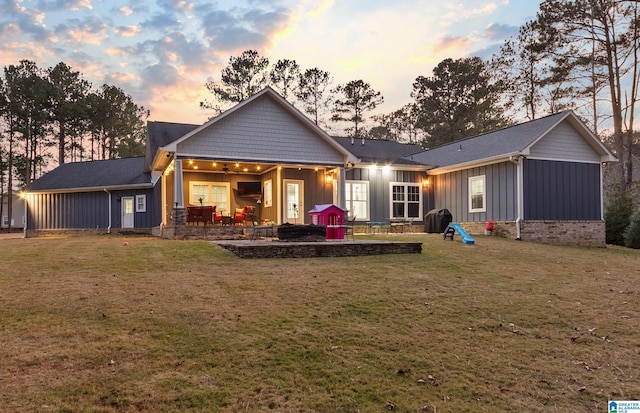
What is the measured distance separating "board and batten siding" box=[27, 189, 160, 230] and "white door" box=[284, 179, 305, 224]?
8.36 m

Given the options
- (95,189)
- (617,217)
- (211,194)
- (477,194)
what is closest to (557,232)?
(477,194)

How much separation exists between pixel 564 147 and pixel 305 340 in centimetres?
1653

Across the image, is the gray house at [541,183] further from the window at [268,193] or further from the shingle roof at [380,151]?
the window at [268,193]

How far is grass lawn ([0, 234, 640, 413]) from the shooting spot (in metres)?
3.71

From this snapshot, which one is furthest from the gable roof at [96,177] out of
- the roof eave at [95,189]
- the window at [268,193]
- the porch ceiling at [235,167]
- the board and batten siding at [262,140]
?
the board and batten siding at [262,140]

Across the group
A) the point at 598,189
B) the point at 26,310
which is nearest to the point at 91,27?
the point at 26,310

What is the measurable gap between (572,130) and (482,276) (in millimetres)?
12373

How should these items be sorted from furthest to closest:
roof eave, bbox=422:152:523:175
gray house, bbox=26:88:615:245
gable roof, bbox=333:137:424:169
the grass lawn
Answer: gable roof, bbox=333:137:424:169 → roof eave, bbox=422:152:523:175 → gray house, bbox=26:88:615:245 → the grass lawn

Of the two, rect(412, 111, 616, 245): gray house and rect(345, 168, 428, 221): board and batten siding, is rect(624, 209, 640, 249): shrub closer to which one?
A: rect(412, 111, 616, 245): gray house

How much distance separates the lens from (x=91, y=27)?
18.0 metres

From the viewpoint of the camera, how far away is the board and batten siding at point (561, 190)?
53.5 ft

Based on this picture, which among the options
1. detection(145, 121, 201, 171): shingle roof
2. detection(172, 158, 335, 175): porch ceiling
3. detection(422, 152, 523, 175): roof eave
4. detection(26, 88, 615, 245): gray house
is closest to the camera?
detection(26, 88, 615, 245): gray house

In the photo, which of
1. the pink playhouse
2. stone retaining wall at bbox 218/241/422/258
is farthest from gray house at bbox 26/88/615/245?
stone retaining wall at bbox 218/241/422/258

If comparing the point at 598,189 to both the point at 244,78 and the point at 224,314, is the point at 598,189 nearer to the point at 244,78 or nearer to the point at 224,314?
the point at 224,314
